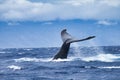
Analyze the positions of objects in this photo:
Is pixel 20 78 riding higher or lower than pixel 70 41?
lower

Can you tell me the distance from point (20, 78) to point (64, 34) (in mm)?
8240

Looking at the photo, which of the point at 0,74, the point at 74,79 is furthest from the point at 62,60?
the point at 74,79

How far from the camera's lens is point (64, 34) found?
39000mm

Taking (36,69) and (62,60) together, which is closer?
(36,69)

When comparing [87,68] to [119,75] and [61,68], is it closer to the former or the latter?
[61,68]

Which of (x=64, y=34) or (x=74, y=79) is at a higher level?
(x=64, y=34)

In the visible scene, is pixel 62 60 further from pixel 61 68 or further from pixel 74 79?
pixel 74 79

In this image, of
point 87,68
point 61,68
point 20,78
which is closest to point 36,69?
point 61,68

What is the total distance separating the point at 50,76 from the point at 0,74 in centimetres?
446

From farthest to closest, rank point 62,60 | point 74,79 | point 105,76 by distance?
1. point 62,60
2. point 105,76
3. point 74,79

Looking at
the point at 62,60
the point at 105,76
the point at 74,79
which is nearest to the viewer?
the point at 74,79

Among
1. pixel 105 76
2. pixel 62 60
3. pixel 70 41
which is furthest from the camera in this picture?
pixel 62 60

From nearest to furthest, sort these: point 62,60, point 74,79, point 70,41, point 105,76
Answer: point 74,79
point 105,76
point 70,41
point 62,60

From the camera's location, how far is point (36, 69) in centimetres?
3981
